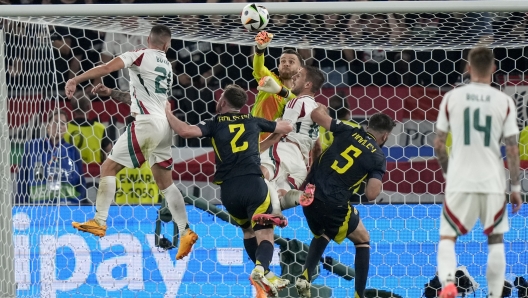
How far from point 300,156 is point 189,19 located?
1514 mm

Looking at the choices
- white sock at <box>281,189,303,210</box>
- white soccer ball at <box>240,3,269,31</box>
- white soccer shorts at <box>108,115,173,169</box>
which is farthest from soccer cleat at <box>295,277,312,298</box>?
white soccer ball at <box>240,3,269,31</box>

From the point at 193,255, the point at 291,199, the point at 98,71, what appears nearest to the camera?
the point at 98,71

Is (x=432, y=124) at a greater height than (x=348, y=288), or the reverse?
(x=432, y=124)

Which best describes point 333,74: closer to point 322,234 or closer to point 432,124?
point 432,124

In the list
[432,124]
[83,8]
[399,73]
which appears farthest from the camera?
[399,73]

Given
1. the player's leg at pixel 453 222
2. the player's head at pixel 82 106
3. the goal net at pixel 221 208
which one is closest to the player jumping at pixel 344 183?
the goal net at pixel 221 208

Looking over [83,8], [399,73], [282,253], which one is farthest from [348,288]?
[83,8]

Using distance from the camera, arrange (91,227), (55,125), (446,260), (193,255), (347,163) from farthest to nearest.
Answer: (55,125)
(193,255)
(347,163)
(91,227)
(446,260)

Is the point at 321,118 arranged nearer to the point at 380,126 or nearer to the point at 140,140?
the point at 380,126

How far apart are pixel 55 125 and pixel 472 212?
15.3 ft

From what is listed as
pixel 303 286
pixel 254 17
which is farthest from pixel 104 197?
pixel 254 17

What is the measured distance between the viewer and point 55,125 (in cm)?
919

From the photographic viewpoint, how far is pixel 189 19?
28.1 ft

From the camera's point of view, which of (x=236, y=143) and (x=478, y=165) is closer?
(x=478, y=165)
